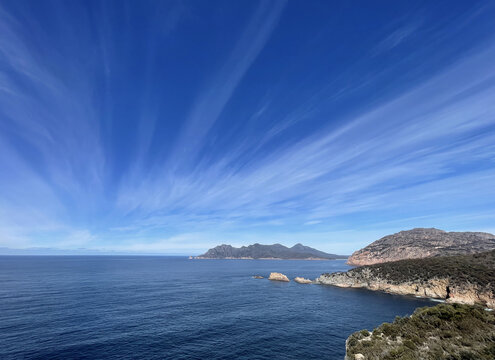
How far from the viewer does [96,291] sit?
89.0 m

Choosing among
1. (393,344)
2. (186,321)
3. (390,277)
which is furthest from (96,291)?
(390,277)

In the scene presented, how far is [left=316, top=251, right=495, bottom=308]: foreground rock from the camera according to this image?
76438mm

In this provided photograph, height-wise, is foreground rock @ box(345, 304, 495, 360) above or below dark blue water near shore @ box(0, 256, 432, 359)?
above

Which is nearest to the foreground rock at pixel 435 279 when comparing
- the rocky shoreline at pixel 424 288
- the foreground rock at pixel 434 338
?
the rocky shoreline at pixel 424 288

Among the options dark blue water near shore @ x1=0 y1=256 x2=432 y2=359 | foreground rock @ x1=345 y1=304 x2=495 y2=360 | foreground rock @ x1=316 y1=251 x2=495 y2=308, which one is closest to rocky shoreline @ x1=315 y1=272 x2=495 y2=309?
foreground rock @ x1=316 y1=251 x2=495 y2=308

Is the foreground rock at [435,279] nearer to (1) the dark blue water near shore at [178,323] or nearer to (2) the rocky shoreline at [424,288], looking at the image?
(2) the rocky shoreline at [424,288]

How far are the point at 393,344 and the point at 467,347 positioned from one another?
24.6 feet

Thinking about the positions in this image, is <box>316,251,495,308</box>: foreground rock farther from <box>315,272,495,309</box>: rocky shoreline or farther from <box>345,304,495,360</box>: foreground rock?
<box>345,304,495,360</box>: foreground rock

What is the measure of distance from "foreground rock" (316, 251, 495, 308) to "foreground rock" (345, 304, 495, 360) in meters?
56.7

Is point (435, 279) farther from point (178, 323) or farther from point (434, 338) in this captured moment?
point (178, 323)

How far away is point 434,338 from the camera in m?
29.9

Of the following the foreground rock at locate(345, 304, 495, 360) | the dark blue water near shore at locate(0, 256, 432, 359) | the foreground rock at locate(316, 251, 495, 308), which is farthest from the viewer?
the foreground rock at locate(316, 251, 495, 308)

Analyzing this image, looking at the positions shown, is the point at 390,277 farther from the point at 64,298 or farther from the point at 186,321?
the point at 64,298

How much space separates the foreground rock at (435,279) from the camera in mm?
76438
